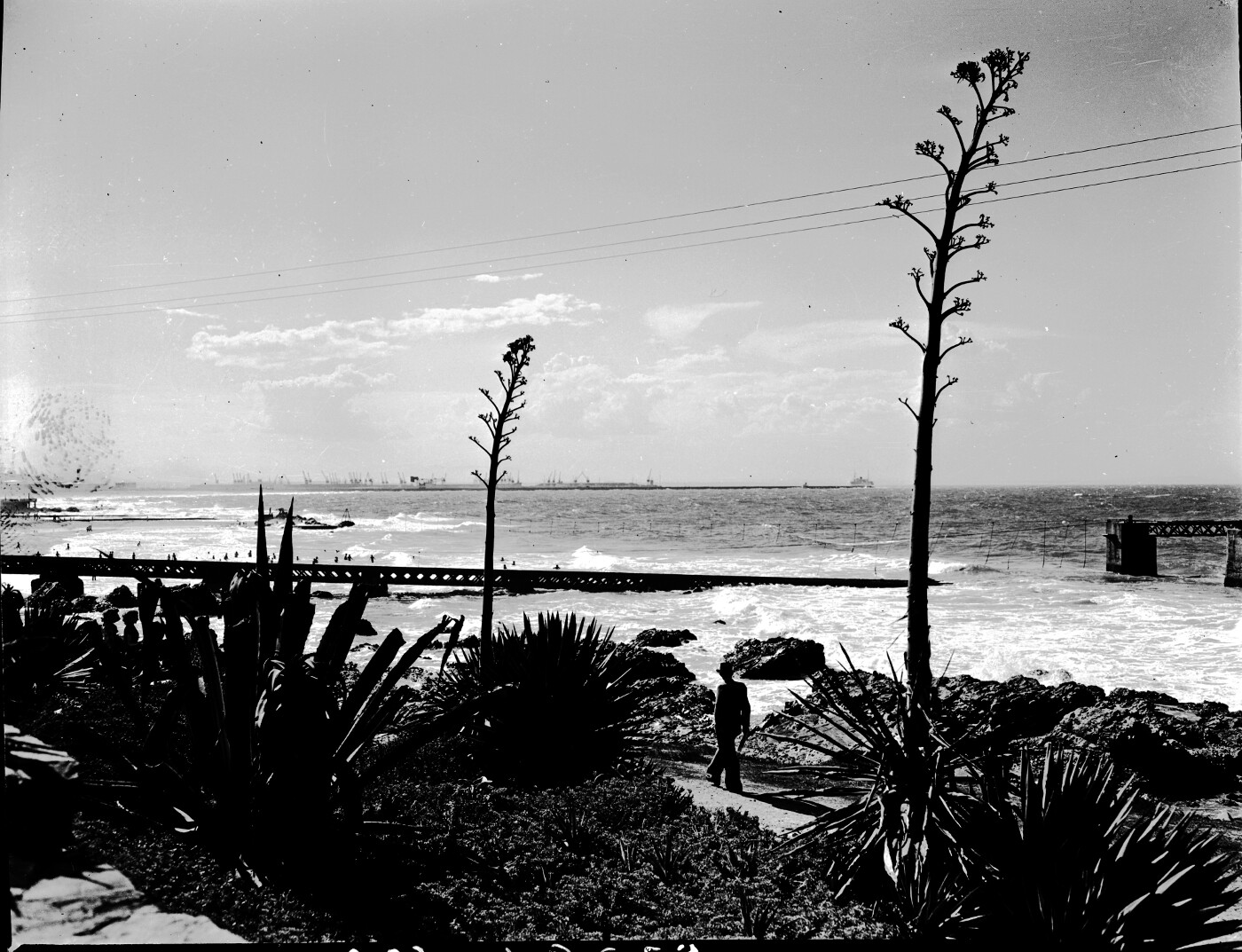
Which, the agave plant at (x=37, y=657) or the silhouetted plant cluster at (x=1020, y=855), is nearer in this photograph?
the silhouetted plant cluster at (x=1020, y=855)

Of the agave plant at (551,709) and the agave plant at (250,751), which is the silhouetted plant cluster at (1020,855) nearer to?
the agave plant at (551,709)

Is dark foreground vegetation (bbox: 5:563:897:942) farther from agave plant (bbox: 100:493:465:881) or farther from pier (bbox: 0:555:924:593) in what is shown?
pier (bbox: 0:555:924:593)

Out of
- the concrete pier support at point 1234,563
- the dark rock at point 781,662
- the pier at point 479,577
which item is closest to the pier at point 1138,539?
the concrete pier support at point 1234,563

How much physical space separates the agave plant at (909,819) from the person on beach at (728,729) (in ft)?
5.88

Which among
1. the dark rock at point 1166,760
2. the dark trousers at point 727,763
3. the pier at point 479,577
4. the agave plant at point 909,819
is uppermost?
the agave plant at point 909,819

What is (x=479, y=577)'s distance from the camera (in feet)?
114

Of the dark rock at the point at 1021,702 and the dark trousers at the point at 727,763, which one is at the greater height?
the dark trousers at the point at 727,763

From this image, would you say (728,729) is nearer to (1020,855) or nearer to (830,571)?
(1020,855)

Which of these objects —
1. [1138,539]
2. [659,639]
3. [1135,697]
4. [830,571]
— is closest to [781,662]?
[659,639]

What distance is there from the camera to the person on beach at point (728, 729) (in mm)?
6492

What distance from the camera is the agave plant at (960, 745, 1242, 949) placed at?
3.13 m

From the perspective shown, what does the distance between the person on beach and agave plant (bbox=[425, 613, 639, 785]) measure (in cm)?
73

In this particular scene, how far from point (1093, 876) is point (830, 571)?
33373 millimetres

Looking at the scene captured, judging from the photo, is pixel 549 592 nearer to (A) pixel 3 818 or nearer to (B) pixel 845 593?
(B) pixel 845 593
